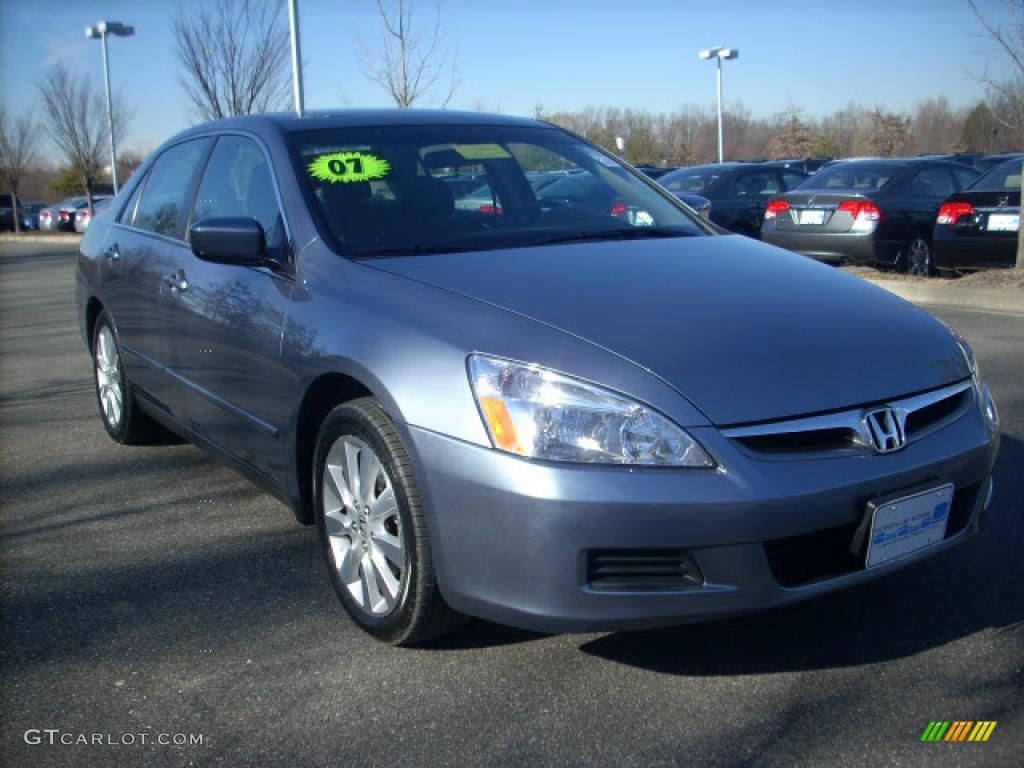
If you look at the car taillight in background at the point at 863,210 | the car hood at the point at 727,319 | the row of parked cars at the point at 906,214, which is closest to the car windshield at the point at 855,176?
the row of parked cars at the point at 906,214

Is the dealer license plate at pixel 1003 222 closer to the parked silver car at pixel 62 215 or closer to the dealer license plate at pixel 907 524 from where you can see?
the dealer license plate at pixel 907 524

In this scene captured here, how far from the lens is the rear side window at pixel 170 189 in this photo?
178 inches

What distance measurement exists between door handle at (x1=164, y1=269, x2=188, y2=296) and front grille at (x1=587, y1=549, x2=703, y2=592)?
237cm

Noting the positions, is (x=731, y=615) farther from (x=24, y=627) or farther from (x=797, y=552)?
(x=24, y=627)

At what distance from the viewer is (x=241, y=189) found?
13.1ft

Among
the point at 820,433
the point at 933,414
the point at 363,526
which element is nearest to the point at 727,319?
the point at 820,433

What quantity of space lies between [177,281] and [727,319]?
240 centimetres

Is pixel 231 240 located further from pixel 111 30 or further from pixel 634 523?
pixel 111 30

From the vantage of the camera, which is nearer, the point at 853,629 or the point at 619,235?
the point at 853,629

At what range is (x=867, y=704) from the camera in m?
2.61

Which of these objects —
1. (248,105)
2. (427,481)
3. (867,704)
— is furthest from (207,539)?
(248,105)

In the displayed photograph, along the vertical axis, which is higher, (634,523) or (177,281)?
(177,281)

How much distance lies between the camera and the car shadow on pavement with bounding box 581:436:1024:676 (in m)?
2.86

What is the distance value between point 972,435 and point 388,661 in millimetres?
1765
